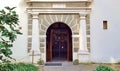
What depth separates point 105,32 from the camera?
16.6 m

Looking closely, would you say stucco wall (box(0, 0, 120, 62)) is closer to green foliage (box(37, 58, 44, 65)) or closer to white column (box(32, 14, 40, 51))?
white column (box(32, 14, 40, 51))

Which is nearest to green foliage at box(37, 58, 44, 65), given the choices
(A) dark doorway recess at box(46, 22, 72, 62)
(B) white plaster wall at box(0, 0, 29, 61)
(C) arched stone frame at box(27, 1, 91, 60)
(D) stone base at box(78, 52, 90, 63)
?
(C) arched stone frame at box(27, 1, 91, 60)

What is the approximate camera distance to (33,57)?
53.1 feet

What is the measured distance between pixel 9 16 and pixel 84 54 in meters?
10.9

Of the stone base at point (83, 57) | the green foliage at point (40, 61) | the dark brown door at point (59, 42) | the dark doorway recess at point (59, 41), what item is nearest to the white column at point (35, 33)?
the green foliage at point (40, 61)

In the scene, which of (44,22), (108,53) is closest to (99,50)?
(108,53)

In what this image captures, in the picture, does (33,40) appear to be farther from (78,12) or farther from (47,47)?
(78,12)

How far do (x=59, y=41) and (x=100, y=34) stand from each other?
2.49 meters

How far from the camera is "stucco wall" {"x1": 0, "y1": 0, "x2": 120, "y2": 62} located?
1656 centimetres

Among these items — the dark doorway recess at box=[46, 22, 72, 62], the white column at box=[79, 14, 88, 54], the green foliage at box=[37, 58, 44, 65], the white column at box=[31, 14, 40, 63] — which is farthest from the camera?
the dark doorway recess at box=[46, 22, 72, 62]

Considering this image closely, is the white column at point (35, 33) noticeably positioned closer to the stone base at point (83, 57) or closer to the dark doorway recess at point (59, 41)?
the dark doorway recess at point (59, 41)

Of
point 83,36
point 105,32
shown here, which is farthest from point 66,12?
point 105,32

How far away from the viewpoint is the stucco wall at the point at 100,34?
54.3 feet

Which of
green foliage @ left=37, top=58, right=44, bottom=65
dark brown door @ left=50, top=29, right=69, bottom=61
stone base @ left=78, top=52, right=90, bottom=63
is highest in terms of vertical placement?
dark brown door @ left=50, top=29, right=69, bottom=61
